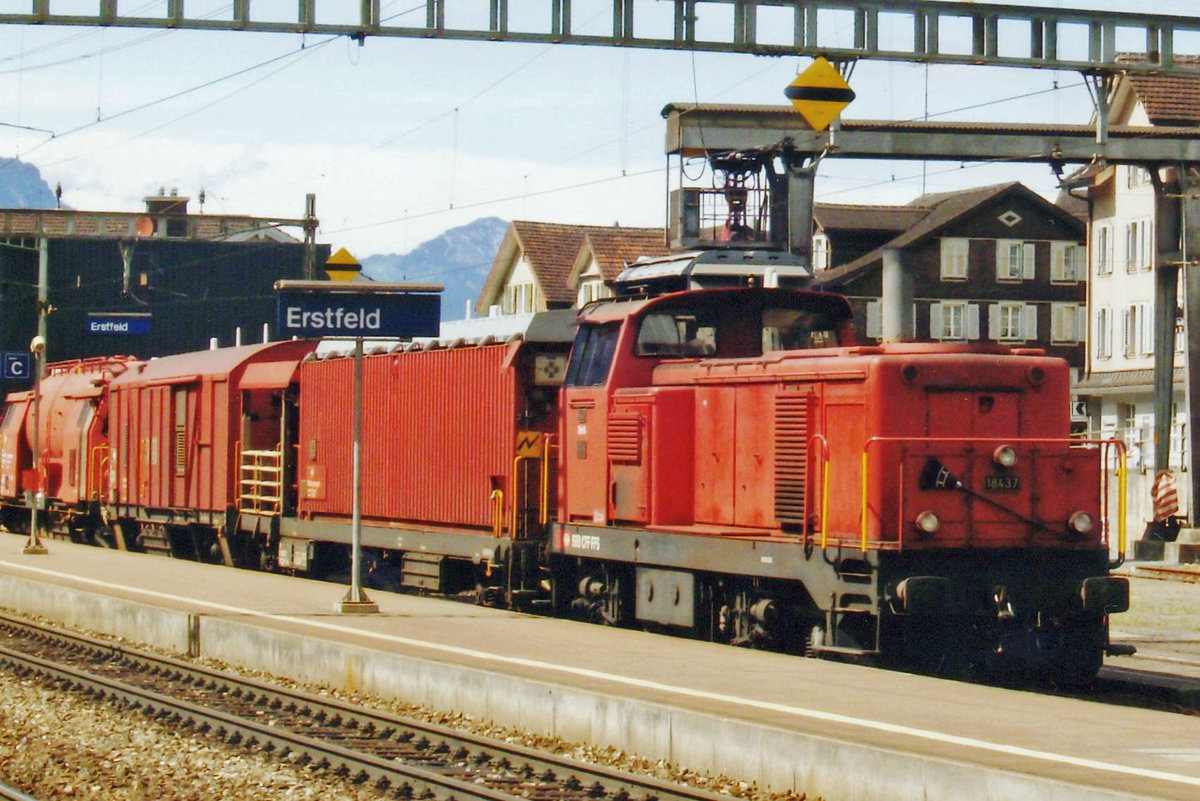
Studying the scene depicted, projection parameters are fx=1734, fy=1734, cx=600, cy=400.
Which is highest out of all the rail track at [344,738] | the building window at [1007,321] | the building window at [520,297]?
the building window at [520,297]

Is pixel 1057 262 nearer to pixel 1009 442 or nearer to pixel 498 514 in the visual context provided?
pixel 498 514

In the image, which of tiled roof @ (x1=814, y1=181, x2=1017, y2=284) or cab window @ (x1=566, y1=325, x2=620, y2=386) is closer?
cab window @ (x1=566, y1=325, x2=620, y2=386)

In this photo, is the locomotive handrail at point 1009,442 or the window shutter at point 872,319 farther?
the window shutter at point 872,319

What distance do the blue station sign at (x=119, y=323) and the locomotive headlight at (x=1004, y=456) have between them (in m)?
47.3

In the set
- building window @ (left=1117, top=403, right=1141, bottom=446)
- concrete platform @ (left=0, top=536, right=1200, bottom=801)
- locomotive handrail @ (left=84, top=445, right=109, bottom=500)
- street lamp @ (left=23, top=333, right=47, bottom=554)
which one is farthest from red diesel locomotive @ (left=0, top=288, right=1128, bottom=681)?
building window @ (left=1117, top=403, right=1141, bottom=446)

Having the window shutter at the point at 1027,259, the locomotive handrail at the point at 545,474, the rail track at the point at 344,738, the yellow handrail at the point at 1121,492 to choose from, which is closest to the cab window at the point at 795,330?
the yellow handrail at the point at 1121,492

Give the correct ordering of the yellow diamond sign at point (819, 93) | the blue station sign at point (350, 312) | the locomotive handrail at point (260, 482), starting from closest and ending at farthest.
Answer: the blue station sign at point (350, 312), the yellow diamond sign at point (819, 93), the locomotive handrail at point (260, 482)

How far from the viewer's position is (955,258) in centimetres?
7456

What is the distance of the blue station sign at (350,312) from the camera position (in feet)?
55.7

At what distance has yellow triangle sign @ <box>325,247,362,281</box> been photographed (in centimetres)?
2250

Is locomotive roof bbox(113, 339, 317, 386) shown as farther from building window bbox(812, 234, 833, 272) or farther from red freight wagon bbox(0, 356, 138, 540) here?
building window bbox(812, 234, 833, 272)

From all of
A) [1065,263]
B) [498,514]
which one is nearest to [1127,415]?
[1065,263]

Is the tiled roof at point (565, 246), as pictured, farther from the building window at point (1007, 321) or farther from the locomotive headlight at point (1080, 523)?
the locomotive headlight at point (1080, 523)

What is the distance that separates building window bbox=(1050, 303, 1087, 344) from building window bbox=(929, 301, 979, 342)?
3.52 metres
